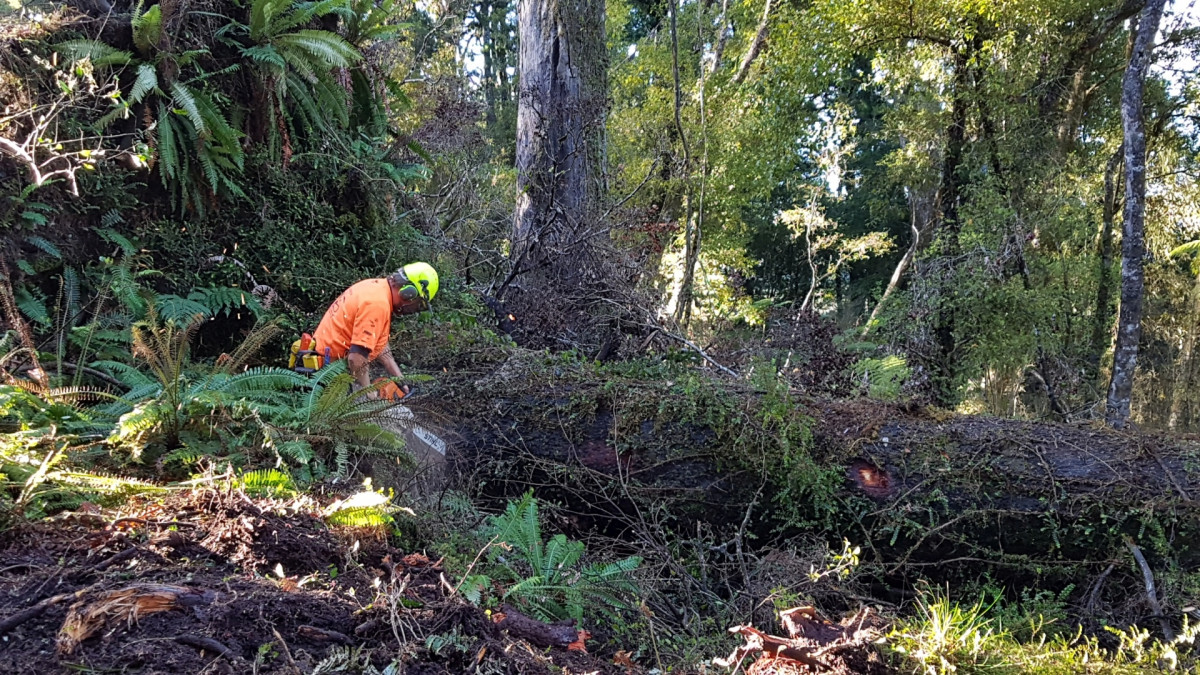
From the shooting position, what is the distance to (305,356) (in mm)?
5168

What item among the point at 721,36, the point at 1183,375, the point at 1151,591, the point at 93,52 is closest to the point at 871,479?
the point at 1151,591

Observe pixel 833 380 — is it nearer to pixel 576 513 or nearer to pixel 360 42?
pixel 576 513

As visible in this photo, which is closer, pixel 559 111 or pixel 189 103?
pixel 189 103

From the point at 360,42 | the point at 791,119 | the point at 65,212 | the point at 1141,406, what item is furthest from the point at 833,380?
the point at 1141,406

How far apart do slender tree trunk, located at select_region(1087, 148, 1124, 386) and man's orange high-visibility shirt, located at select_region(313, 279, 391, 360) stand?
14.1 m

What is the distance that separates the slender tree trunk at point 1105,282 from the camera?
512 inches

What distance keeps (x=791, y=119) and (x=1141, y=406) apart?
12.1 metres

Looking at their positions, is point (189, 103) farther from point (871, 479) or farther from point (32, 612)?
point (871, 479)

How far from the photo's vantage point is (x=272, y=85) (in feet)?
19.5

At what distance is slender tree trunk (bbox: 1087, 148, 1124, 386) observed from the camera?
42.6 feet

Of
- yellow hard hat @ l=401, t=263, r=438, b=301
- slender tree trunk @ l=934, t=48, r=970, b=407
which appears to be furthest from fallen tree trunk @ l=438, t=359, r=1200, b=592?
slender tree trunk @ l=934, t=48, r=970, b=407

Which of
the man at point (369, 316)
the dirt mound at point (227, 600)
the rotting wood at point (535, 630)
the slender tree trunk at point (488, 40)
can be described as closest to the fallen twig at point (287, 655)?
the dirt mound at point (227, 600)

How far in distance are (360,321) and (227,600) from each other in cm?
313

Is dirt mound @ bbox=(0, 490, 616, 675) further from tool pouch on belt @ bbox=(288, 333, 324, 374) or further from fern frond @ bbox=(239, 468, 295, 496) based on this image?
tool pouch on belt @ bbox=(288, 333, 324, 374)
